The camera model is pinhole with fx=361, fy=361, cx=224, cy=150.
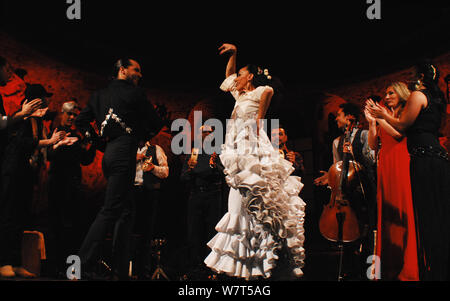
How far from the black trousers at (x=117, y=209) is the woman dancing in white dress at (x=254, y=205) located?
0.69 meters

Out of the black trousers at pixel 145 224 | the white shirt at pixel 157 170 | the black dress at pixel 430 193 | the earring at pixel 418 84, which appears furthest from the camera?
the white shirt at pixel 157 170

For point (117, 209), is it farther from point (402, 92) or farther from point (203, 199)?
point (402, 92)

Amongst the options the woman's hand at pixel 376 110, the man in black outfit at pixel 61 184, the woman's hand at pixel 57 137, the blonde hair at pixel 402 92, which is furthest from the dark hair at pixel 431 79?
the man in black outfit at pixel 61 184

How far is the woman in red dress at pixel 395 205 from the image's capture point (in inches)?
113

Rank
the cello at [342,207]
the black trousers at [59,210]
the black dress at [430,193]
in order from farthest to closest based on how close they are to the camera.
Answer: the black trousers at [59,210], the cello at [342,207], the black dress at [430,193]

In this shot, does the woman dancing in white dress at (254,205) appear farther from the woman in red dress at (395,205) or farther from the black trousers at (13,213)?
the black trousers at (13,213)

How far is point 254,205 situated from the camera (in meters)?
2.84

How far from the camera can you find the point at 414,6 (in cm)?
539

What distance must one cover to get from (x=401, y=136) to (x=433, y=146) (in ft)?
0.99

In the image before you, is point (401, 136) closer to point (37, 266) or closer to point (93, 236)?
point (93, 236)

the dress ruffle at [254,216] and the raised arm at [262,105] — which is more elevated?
the raised arm at [262,105]

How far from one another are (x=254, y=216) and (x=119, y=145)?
3.86ft
